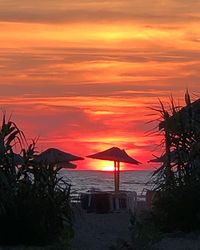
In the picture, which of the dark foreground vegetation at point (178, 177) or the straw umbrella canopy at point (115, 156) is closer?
the dark foreground vegetation at point (178, 177)

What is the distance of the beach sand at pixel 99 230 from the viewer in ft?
51.1

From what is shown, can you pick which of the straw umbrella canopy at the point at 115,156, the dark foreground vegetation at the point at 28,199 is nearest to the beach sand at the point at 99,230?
the dark foreground vegetation at the point at 28,199

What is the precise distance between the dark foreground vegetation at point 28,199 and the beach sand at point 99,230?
56cm

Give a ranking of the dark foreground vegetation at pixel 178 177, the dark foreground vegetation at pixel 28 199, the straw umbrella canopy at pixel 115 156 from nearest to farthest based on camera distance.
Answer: the dark foreground vegetation at pixel 28 199, the dark foreground vegetation at pixel 178 177, the straw umbrella canopy at pixel 115 156

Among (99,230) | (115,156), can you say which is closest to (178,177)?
(99,230)

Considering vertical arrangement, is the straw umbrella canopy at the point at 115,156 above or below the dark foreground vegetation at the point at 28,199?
above

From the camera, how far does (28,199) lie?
1489 cm

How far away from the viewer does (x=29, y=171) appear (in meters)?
15.3

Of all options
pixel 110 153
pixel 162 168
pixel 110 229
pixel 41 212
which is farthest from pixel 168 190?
pixel 110 153

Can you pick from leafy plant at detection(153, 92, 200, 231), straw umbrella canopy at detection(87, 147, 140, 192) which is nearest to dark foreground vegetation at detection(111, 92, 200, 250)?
leafy plant at detection(153, 92, 200, 231)

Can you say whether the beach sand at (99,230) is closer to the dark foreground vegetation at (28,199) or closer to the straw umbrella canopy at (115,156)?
the dark foreground vegetation at (28,199)

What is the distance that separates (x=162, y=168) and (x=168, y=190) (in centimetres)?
74

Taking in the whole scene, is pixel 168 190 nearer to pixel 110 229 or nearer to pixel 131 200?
pixel 110 229

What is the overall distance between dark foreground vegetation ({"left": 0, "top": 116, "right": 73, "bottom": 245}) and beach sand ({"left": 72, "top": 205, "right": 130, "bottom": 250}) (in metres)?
0.56
